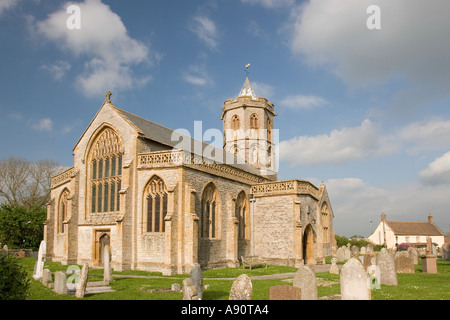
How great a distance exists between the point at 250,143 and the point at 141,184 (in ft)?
76.2

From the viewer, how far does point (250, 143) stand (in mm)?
46781

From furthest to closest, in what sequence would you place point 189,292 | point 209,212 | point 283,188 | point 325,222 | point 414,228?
point 414,228 → point 325,222 → point 283,188 → point 209,212 → point 189,292

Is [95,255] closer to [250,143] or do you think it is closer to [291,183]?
[291,183]

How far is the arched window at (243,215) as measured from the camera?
31594 millimetres

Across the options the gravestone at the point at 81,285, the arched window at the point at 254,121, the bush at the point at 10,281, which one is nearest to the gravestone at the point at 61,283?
the gravestone at the point at 81,285

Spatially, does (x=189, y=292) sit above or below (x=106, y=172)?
below

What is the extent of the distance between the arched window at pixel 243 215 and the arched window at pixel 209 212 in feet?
12.0

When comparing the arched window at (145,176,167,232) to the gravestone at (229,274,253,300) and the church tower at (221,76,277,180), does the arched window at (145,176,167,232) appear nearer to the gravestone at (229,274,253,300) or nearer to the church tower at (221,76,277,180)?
the gravestone at (229,274,253,300)

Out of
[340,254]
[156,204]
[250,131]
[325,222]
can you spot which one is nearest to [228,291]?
[156,204]

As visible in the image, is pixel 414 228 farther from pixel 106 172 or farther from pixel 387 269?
pixel 106 172

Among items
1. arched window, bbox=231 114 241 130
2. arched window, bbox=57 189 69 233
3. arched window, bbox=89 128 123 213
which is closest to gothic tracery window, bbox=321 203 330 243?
arched window, bbox=231 114 241 130

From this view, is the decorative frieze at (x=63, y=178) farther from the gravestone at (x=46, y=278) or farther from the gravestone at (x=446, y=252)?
the gravestone at (x=446, y=252)

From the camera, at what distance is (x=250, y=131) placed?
46969mm

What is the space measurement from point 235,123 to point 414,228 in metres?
48.0
